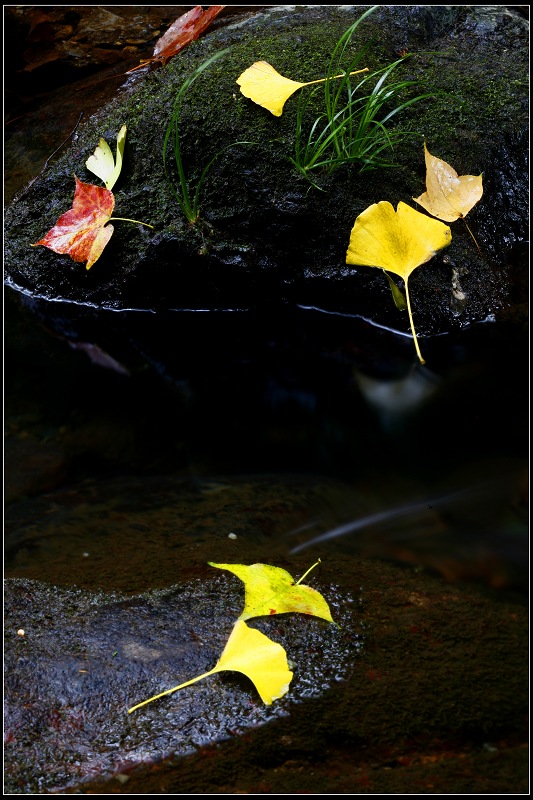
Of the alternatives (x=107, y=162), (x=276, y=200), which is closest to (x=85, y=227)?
(x=107, y=162)

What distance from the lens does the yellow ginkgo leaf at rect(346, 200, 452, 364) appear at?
185cm

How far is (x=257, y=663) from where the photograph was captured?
1085 millimetres

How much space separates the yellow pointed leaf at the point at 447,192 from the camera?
6.82ft

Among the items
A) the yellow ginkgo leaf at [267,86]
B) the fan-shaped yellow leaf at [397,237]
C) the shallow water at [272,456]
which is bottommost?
the shallow water at [272,456]

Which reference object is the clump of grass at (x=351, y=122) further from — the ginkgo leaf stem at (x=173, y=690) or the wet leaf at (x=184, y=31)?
the ginkgo leaf stem at (x=173, y=690)

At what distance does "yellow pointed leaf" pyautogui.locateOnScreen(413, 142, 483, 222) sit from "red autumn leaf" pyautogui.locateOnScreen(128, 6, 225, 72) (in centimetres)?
106

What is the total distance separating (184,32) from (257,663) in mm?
2332

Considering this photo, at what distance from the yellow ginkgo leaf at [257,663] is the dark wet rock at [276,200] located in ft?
4.07

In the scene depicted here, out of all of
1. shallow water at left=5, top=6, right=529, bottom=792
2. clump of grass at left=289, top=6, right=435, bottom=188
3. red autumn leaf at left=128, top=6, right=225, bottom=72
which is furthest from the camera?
red autumn leaf at left=128, top=6, right=225, bottom=72

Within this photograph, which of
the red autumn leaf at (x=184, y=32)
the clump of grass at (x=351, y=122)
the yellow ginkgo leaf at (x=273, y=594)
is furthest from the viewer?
the red autumn leaf at (x=184, y=32)

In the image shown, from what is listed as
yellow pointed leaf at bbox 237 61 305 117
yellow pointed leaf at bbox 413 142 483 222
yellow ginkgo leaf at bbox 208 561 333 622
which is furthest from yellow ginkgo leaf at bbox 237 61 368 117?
yellow ginkgo leaf at bbox 208 561 333 622

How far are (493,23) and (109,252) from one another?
5.49 feet

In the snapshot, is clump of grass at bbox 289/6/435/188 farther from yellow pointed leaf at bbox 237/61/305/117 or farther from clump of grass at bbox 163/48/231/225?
clump of grass at bbox 163/48/231/225

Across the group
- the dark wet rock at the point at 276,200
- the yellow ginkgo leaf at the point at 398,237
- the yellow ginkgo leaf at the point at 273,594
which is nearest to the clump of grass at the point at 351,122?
the dark wet rock at the point at 276,200
